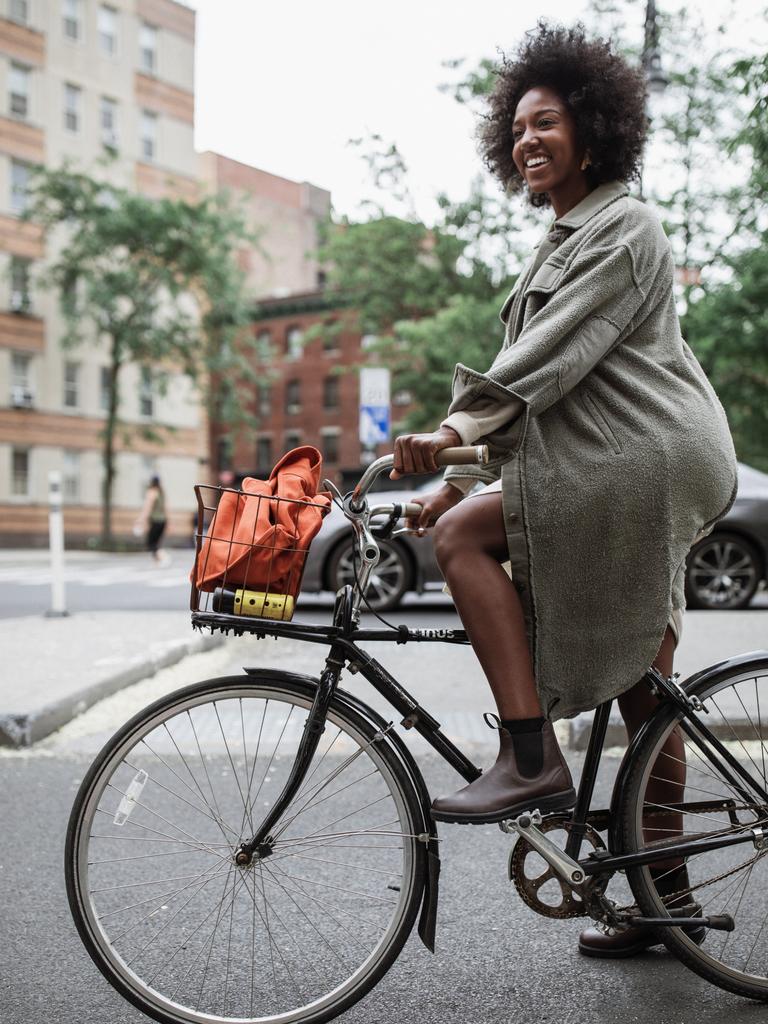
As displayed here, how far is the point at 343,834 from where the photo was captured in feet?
8.49

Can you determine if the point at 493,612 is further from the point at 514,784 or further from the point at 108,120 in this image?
the point at 108,120

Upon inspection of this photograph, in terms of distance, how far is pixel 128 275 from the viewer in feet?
108

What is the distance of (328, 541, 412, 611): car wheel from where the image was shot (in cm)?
1028

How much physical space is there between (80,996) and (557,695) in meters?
1.37

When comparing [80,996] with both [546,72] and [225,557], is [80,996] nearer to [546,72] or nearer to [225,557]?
[225,557]

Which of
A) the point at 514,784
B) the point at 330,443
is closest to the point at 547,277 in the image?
the point at 514,784

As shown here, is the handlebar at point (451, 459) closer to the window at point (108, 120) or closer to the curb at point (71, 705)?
the curb at point (71, 705)

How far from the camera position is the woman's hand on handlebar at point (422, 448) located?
2281 mm

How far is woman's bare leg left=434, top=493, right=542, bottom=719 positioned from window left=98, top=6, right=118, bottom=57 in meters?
44.8

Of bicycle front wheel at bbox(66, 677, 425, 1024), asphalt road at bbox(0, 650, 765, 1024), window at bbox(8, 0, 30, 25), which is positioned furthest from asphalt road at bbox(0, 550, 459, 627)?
window at bbox(8, 0, 30, 25)

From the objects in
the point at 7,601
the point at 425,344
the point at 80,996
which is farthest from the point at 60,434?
the point at 80,996

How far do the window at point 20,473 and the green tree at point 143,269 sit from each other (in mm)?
6293

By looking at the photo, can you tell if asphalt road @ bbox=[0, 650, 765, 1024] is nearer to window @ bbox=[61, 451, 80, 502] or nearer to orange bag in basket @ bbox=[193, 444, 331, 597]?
orange bag in basket @ bbox=[193, 444, 331, 597]

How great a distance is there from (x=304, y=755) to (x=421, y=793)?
11.0 inches
